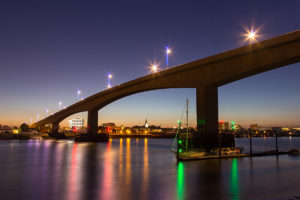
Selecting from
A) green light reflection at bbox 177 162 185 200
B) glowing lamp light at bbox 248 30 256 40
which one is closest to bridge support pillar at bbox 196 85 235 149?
glowing lamp light at bbox 248 30 256 40

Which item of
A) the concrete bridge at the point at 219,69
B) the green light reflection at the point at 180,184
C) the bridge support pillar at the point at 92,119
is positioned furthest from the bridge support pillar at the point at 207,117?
the bridge support pillar at the point at 92,119

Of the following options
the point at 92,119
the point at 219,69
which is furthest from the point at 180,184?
the point at 92,119

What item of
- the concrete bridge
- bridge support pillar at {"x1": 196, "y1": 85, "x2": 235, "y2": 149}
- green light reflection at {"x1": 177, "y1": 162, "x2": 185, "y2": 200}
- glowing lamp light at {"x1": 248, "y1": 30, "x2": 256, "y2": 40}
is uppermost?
glowing lamp light at {"x1": 248, "y1": 30, "x2": 256, "y2": 40}

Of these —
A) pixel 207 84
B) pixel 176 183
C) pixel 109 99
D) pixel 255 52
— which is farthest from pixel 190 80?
pixel 109 99

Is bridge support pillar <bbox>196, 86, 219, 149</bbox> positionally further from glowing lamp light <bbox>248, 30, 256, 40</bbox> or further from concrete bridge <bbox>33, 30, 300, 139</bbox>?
glowing lamp light <bbox>248, 30, 256, 40</bbox>

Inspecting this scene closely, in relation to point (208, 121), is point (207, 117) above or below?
above

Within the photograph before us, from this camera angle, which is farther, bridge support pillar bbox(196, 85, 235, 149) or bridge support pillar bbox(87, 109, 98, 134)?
bridge support pillar bbox(87, 109, 98, 134)

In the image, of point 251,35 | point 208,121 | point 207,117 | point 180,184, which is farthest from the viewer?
point 208,121

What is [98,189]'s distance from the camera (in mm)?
13719

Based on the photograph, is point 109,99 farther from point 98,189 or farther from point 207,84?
point 98,189

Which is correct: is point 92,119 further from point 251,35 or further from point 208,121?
point 251,35

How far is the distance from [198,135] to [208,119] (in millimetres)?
2301

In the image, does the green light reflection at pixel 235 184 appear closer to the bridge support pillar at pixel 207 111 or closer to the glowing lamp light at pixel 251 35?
the bridge support pillar at pixel 207 111

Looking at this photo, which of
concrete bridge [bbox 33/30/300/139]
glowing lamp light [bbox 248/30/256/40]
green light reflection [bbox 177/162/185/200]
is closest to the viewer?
green light reflection [bbox 177/162/185/200]
